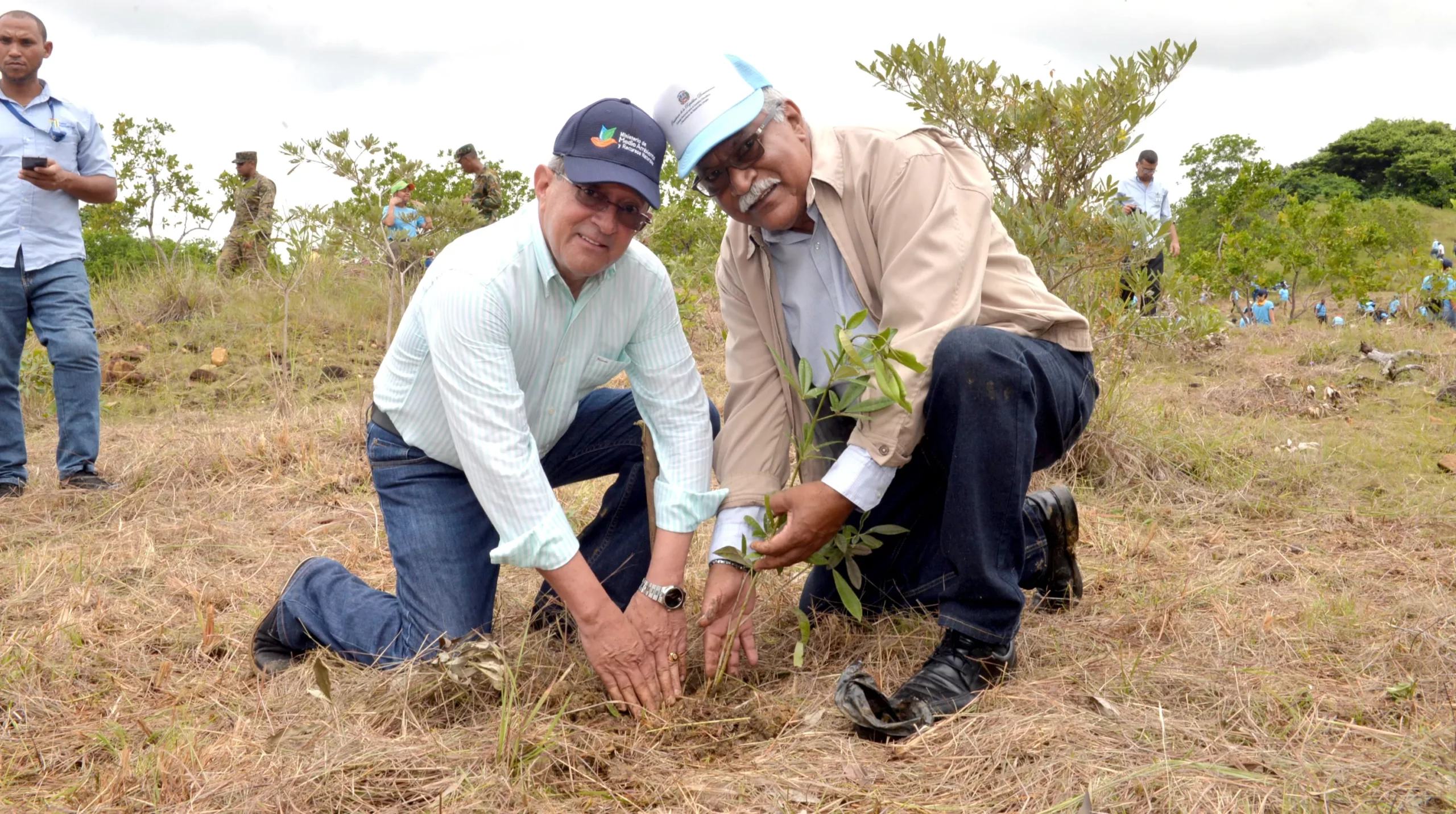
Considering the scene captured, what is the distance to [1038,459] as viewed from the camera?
2514 mm

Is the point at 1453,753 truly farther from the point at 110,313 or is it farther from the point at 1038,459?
the point at 110,313

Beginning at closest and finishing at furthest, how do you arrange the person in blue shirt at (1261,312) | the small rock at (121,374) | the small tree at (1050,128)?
the small tree at (1050,128) → the small rock at (121,374) → the person in blue shirt at (1261,312)

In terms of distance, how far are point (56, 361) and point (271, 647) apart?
8.19ft

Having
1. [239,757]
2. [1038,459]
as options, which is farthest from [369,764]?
[1038,459]

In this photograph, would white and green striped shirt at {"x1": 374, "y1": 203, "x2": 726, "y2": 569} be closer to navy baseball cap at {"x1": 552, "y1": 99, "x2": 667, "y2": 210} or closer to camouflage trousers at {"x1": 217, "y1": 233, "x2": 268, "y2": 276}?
navy baseball cap at {"x1": 552, "y1": 99, "x2": 667, "y2": 210}

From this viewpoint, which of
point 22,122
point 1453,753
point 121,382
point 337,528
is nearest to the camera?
point 1453,753

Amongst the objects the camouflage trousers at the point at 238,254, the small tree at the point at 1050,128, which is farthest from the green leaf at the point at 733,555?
the camouflage trousers at the point at 238,254

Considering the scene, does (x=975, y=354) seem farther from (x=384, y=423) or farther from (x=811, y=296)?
(x=384, y=423)

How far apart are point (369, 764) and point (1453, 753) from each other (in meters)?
1.84

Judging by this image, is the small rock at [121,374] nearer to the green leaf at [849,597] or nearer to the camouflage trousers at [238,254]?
the camouflage trousers at [238,254]

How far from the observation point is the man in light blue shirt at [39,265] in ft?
14.2

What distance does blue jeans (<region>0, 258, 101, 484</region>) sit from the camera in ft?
14.2

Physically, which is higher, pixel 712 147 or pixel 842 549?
pixel 712 147

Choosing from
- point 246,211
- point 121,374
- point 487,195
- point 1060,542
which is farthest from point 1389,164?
point 1060,542
